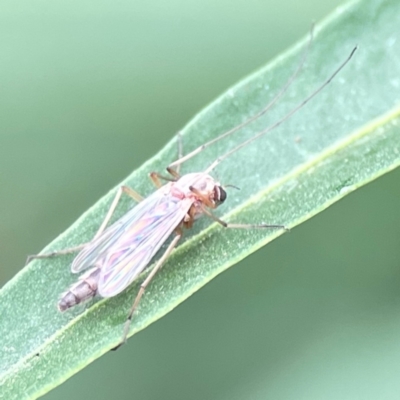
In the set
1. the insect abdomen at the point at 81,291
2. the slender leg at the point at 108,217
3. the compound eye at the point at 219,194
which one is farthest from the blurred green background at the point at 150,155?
the insect abdomen at the point at 81,291

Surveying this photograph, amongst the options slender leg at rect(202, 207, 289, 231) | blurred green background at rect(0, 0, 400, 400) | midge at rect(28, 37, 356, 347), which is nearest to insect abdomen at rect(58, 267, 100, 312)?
midge at rect(28, 37, 356, 347)

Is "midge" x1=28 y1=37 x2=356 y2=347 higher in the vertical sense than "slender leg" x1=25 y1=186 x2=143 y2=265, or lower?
lower

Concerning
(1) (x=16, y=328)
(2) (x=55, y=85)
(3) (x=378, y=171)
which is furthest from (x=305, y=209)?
(2) (x=55, y=85)

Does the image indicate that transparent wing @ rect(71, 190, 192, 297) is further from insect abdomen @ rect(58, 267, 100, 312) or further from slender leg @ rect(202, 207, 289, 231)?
slender leg @ rect(202, 207, 289, 231)

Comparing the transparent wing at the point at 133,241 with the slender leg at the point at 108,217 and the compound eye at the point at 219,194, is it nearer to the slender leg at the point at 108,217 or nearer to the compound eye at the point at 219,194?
the slender leg at the point at 108,217

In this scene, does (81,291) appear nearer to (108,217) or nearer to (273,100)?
(108,217)

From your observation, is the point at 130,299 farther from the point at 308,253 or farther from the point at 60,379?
the point at 308,253

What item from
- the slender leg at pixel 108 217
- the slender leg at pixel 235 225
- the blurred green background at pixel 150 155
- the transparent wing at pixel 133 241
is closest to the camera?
the slender leg at pixel 235 225
